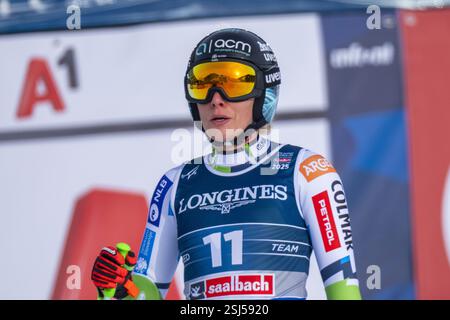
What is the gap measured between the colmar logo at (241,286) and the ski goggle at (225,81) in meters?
0.78

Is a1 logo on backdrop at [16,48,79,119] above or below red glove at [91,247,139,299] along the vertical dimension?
above

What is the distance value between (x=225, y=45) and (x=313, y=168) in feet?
2.20

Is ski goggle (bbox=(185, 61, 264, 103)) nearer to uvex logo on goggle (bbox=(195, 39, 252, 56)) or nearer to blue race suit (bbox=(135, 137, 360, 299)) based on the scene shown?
uvex logo on goggle (bbox=(195, 39, 252, 56))

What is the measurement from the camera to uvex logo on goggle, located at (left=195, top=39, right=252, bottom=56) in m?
4.52

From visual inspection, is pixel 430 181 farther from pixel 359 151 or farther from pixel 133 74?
pixel 133 74

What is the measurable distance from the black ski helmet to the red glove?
30.7 inches

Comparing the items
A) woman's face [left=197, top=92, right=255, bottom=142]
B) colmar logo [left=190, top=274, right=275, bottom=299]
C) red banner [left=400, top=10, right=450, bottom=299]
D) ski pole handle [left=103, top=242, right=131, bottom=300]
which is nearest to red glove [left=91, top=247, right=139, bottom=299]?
ski pole handle [left=103, top=242, right=131, bottom=300]

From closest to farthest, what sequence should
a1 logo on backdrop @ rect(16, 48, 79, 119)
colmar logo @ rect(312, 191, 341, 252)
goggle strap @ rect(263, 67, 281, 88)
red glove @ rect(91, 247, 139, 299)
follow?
colmar logo @ rect(312, 191, 341, 252) → red glove @ rect(91, 247, 139, 299) → goggle strap @ rect(263, 67, 281, 88) → a1 logo on backdrop @ rect(16, 48, 79, 119)

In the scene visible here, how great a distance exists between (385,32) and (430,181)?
3.58ft

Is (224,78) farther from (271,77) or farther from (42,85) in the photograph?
(42,85)

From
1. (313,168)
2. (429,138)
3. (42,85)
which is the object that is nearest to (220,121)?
(313,168)

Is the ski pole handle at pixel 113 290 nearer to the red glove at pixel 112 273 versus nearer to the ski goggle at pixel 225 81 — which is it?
the red glove at pixel 112 273

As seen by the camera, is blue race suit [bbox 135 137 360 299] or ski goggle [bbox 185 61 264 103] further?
ski goggle [bbox 185 61 264 103]
